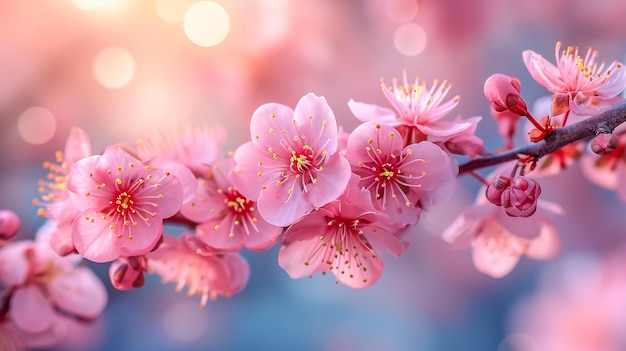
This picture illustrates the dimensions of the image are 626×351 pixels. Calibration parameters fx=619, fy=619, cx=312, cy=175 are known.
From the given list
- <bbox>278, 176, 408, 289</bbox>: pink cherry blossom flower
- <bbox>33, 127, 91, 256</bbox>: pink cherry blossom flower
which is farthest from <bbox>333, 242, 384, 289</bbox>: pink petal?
<bbox>33, 127, 91, 256</bbox>: pink cherry blossom flower

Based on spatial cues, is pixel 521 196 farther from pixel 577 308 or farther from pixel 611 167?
pixel 577 308

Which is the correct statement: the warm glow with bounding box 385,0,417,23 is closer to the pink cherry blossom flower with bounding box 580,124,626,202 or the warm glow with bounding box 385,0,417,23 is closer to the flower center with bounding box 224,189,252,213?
the pink cherry blossom flower with bounding box 580,124,626,202

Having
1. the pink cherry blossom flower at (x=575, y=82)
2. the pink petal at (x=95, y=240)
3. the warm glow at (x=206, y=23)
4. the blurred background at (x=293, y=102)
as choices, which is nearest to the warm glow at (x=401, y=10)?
the blurred background at (x=293, y=102)

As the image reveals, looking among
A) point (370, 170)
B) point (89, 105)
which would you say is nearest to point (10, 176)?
point (89, 105)

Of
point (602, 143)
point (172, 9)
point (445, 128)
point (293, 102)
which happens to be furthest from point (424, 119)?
point (172, 9)

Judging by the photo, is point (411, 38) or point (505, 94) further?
point (411, 38)

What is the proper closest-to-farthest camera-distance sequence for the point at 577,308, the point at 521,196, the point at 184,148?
the point at 521,196 → the point at 184,148 → the point at 577,308

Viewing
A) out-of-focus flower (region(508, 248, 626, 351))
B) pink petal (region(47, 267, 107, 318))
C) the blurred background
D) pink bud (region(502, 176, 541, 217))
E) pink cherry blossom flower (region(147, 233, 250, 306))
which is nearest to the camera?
pink bud (region(502, 176, 541, 217))
